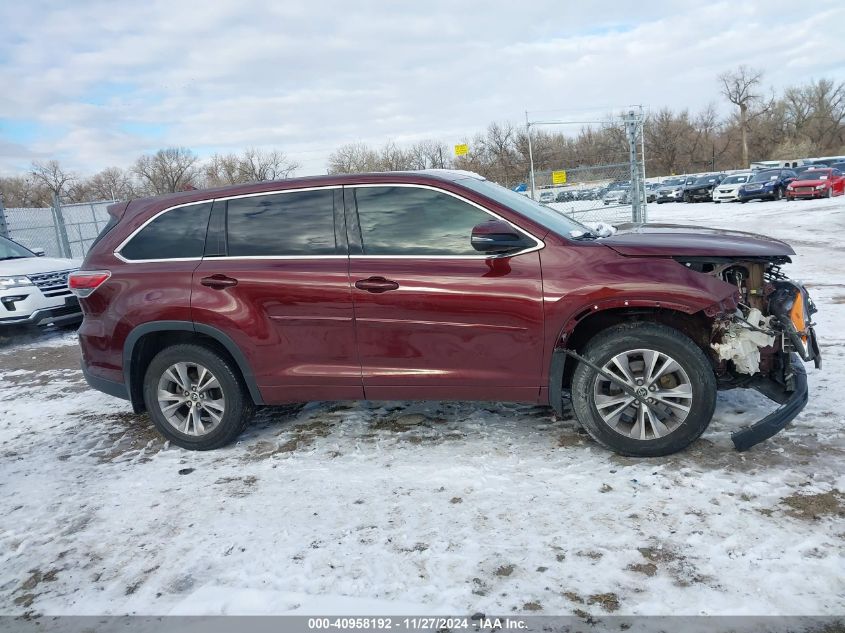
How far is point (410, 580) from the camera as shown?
2.69 meters

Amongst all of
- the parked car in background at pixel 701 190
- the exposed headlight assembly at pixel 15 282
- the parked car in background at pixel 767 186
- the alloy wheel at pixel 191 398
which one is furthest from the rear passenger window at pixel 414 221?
the parked car in background at pixel 701 190

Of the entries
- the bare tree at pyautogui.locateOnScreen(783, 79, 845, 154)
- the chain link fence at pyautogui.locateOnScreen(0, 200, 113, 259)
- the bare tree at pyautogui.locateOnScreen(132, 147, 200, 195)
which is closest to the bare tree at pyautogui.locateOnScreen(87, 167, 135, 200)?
the bare tree at pyautogui.locateOnScreen(132, 147, 200, 195)

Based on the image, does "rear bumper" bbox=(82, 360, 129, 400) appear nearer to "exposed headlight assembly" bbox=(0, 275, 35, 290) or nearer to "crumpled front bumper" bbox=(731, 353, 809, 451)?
"crumpled front bumper" bbox=(731, 353, 809, 451)

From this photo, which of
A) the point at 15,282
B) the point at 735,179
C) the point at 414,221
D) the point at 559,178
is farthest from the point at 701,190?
the point at 414,221

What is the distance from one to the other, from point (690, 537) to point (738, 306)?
1507mm

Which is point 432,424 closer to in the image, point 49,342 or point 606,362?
point 606,362

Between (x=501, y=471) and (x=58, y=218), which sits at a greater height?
(x=58, y=218)

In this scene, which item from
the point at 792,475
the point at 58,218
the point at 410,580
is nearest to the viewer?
the point at 410,580

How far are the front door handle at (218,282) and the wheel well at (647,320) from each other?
2.19 m

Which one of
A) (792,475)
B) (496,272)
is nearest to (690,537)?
(792,475)

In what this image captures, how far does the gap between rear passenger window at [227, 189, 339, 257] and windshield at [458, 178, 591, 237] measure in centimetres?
95

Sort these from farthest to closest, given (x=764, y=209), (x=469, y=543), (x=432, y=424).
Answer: (x=764, y=209) < (x=432, y=424) < (x=469, y=543)

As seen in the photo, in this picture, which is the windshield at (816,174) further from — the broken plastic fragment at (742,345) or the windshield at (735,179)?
the broken plastic fragment at (742,345)

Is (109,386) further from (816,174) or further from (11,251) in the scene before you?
(816,174)
